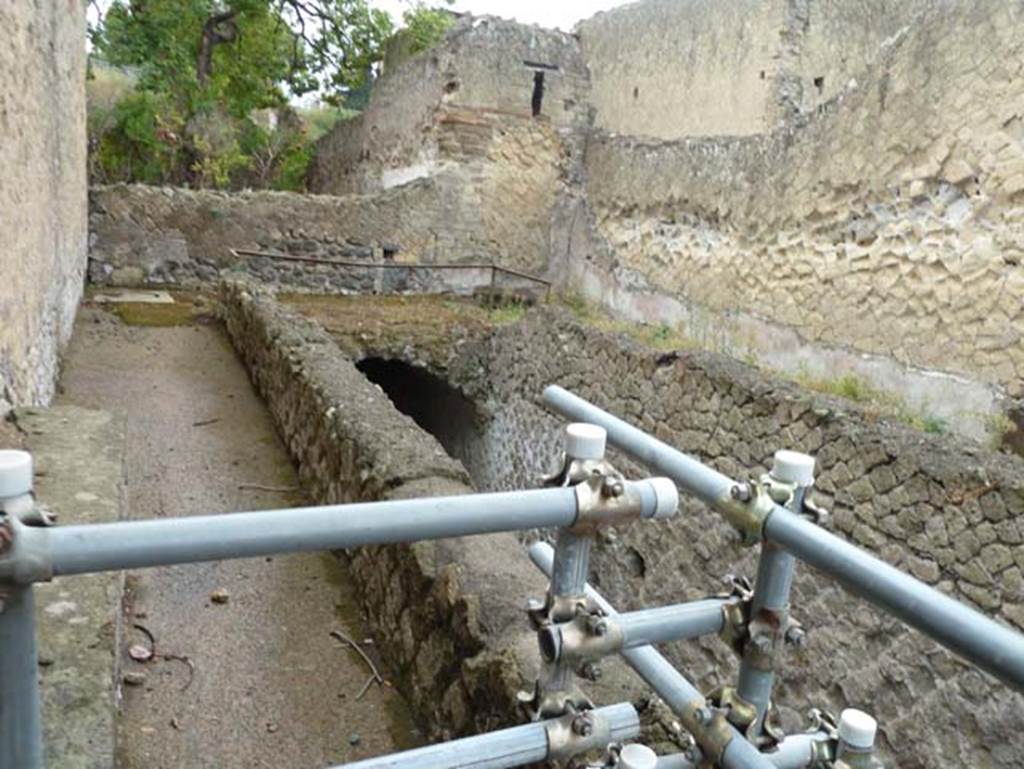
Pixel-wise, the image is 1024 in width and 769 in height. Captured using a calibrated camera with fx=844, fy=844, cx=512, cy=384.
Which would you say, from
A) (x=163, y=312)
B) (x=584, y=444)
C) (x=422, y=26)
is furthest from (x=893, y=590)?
(x=422, y=26)

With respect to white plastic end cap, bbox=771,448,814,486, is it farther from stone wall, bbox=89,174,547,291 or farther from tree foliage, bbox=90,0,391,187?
tree foliage, bbox=90,0,391,187

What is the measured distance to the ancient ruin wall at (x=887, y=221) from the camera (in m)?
5.70

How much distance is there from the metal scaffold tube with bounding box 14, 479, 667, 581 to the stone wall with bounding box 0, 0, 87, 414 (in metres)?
2.89

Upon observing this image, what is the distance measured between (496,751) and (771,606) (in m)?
0.43

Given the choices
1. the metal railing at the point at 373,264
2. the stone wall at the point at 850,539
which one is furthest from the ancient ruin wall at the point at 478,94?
the stone wall at the point at 850,539

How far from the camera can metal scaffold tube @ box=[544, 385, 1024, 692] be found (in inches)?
31.3

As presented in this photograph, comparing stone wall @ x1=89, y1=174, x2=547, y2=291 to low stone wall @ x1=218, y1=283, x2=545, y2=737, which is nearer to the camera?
low stone wall @ x1=218, y1=283, x2=545, y2=737

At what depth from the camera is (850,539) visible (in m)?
4.43

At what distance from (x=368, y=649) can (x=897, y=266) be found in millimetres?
5310

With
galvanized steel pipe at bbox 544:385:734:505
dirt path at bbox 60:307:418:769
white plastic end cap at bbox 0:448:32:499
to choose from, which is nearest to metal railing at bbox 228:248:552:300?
dirt path at bbox 60:307:418:769

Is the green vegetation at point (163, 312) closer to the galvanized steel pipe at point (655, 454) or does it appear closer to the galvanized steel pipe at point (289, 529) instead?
the galvanized steel pipe at point (655, 454)

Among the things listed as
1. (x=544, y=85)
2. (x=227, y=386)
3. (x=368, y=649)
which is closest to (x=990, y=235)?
(x=368, y=649)

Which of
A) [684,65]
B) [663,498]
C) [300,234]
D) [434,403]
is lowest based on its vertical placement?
[434,403]

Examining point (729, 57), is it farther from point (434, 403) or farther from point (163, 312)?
point (163, 312)
